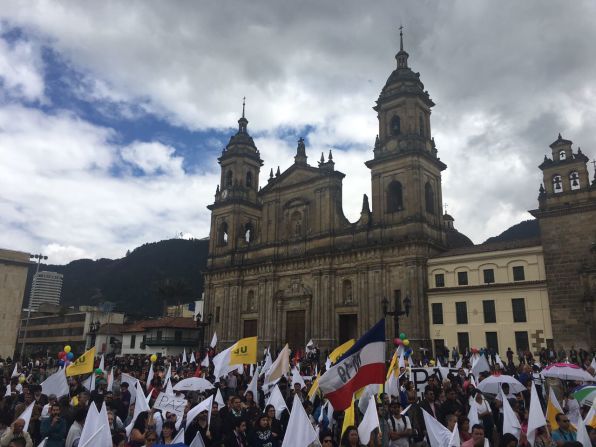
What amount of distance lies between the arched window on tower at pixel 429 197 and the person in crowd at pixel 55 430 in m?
34.2

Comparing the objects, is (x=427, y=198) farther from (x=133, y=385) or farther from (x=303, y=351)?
(x=133, y=385)

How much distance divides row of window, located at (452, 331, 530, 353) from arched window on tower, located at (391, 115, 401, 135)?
1700 cm

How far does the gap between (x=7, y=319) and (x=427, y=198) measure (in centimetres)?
3469

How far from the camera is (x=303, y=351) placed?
40.0m

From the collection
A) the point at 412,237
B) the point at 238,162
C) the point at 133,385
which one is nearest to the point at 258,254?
the point at 238,162

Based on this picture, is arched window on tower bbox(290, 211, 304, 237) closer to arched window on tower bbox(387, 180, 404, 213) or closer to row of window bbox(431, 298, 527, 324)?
arched window on tower bbox(387, 180, 404, 213)

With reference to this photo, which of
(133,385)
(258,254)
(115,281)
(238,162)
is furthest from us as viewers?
(115,281)

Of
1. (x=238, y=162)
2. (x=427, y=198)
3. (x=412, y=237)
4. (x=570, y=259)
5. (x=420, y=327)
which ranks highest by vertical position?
(x=238, y=162)

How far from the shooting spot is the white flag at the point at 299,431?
8.41 meters

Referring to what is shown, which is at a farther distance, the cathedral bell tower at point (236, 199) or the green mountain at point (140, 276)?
the green mountain at point (140, 276)

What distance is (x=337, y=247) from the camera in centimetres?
4191

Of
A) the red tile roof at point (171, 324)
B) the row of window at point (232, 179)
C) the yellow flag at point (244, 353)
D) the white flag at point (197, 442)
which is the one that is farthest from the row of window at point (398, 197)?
the white flag at point (197, 442)

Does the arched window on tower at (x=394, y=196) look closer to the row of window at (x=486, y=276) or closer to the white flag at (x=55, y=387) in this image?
the row of window at (x=486, y=276)

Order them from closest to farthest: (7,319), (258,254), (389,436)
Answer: (389,436) → (7,319) → (258,254)
